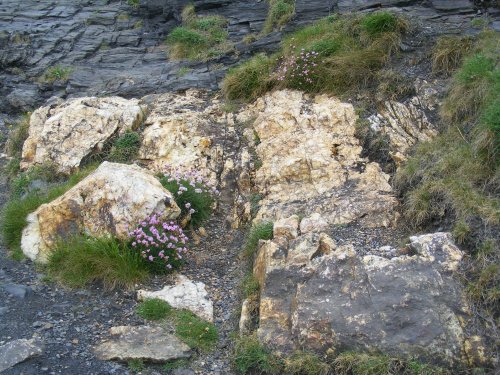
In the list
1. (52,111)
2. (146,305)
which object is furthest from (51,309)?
(52,111)

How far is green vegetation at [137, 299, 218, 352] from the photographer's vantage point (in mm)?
5242

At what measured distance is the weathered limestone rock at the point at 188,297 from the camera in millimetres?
5676

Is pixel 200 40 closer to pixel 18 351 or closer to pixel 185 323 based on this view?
pixel 185 323

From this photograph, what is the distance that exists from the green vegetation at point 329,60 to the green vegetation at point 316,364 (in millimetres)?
4898

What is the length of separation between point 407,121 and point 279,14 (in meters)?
4.97

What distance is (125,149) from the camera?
8648mm

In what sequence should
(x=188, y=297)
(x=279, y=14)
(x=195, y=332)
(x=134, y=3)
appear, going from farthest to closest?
(x=134, y=3) < (x=279, y=14) < (x=188, y=297) < (x=195, y=332)

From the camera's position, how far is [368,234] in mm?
6043

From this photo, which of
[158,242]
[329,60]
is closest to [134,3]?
[329,60]

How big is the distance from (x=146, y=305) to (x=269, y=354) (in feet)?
5.05

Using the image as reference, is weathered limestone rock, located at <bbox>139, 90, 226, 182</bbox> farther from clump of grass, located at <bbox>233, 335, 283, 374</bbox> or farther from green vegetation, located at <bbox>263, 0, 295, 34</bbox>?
clump of grass, located at <bbox>233, 335, 283, 374</bbox>

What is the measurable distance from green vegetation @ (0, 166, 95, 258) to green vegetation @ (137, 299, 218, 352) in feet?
7.81

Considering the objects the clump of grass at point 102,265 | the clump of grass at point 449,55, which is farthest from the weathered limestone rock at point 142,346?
the clump of grass at point 449,55

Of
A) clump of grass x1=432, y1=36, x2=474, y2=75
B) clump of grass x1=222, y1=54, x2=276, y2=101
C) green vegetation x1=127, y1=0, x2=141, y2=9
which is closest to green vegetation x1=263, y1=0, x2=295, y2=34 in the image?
clump of grass x1=222, y1=54, x2=276, y2=101
